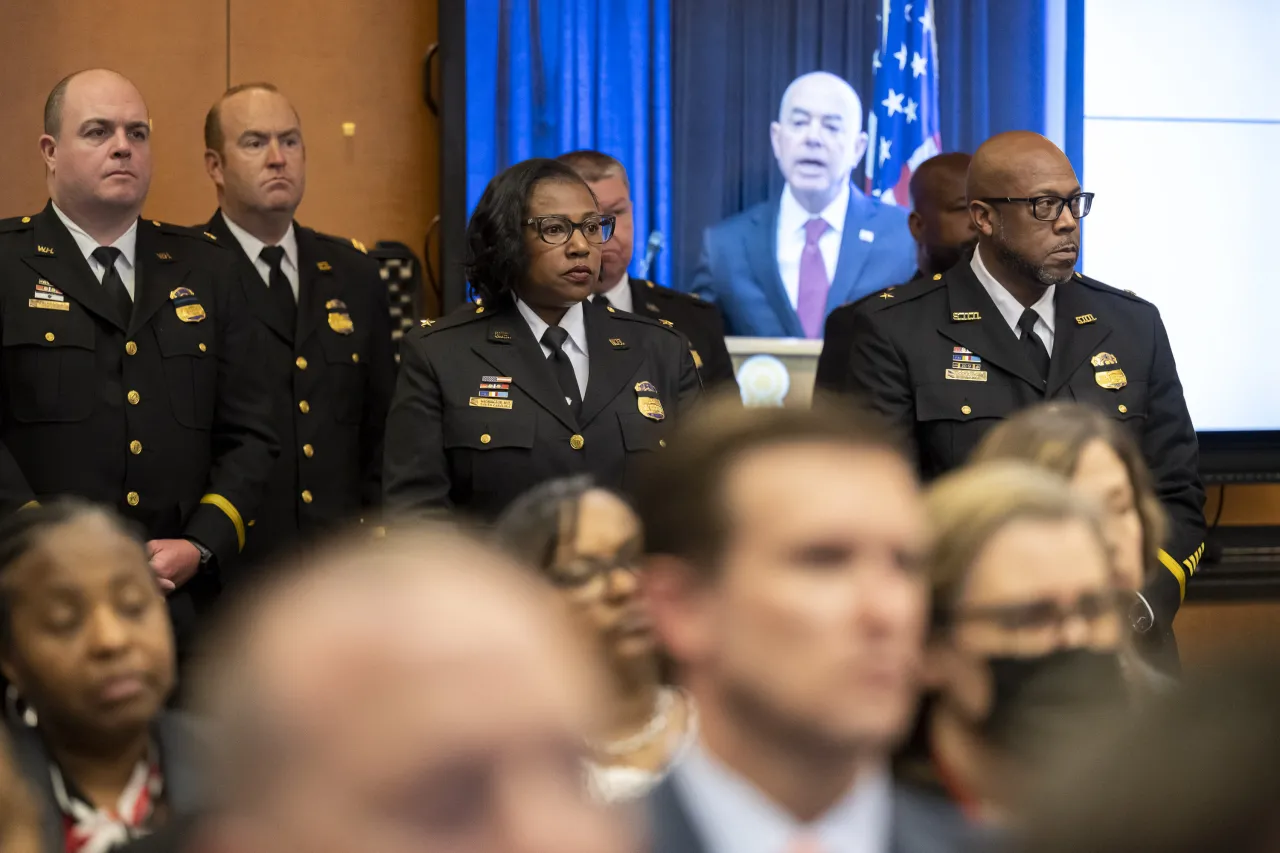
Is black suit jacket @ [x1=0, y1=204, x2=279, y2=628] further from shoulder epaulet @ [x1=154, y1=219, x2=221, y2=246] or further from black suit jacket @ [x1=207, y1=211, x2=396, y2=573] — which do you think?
black suit jacket @ [x1=207, y1=211, x2=396, y2=573]

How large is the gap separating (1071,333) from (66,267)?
2.27 m

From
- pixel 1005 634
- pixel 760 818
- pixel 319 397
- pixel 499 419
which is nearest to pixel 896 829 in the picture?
pixel 760 818

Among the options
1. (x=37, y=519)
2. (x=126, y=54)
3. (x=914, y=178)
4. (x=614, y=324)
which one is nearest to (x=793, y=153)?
(x=914, y=178)

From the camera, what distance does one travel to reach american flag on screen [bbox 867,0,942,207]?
5.04 metres

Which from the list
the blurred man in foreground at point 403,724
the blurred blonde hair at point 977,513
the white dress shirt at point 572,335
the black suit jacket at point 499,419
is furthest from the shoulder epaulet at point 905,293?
the blurred man in foreground at point 403,724

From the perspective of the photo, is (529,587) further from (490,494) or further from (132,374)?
(132,374)

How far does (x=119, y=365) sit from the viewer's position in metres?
3.37

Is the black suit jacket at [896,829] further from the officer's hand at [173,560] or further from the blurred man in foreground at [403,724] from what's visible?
the officer's hand at [173,560]

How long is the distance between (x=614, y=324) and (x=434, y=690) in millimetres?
2706

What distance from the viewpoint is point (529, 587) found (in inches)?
32.2

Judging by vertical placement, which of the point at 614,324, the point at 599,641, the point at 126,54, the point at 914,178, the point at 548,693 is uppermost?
the point at 126,54

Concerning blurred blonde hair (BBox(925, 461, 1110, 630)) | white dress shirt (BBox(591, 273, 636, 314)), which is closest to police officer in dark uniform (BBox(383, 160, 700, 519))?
white dress shirt (BBox(591, 273, 636, 314))

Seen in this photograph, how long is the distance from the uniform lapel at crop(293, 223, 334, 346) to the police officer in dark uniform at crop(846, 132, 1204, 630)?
54.0 inches

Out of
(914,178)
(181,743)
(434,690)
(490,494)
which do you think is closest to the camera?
(434,690)
